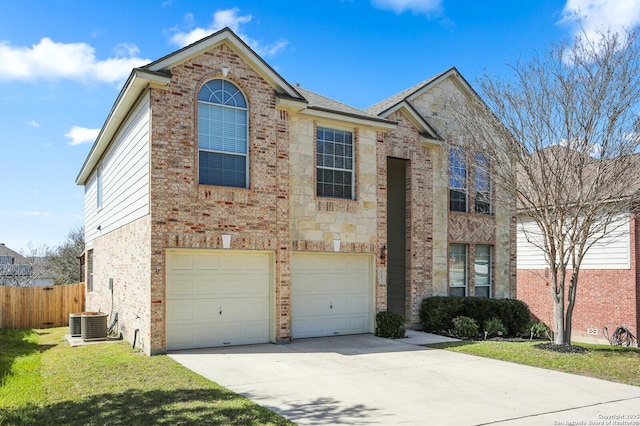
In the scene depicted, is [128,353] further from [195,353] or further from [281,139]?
[281,139]

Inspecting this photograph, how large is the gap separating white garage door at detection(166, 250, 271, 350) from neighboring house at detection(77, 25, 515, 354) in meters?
0.03

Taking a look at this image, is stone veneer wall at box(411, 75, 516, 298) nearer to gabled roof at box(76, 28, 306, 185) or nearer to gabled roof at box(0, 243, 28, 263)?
gabled roof at box(76, 28, 306, 185)

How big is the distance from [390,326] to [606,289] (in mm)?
10799

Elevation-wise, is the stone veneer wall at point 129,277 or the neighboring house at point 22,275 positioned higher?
the stone veneer wall at point 129,277

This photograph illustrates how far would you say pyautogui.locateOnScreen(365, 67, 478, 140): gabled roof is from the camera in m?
16.3

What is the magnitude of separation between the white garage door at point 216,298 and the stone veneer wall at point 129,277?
20.9 inches

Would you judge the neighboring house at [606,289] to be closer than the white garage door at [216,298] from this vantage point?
No

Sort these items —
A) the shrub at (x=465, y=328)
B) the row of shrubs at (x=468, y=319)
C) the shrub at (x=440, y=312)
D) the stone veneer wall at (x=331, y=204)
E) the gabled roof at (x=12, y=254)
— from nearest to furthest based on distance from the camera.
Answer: the stone veneer wall at (x=331, y=204)
the row of shrubs at (x=468, y=319)
the shrub at (x=465, y=328)
the shrub at (x=440, y=312)
the gabled roof at (x=12, y=254)

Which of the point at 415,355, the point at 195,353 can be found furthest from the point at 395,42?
the point at 195,353

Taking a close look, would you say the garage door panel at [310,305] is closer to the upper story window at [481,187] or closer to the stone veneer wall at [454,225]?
the stone veneer wall at [454,225]

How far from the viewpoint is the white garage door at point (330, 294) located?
13781 mm

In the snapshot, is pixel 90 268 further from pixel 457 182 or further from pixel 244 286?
pixel 457 182

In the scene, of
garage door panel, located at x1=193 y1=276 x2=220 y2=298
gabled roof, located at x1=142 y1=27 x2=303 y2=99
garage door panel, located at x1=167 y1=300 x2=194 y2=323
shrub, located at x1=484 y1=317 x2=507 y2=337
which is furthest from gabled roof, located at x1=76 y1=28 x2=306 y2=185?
shrub, located at x1=484 y1=317 x2=507 y2=337

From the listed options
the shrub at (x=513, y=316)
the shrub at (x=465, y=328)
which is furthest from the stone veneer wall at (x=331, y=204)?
the shrub at (x=513, y=316)
